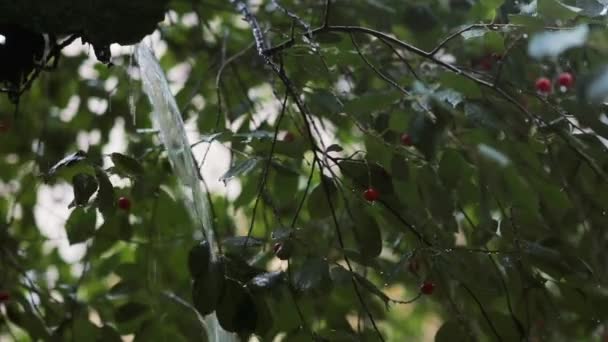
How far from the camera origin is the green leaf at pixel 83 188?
0.75 metres

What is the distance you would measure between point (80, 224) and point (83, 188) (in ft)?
0.66

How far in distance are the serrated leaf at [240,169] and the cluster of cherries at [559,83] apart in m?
0.40

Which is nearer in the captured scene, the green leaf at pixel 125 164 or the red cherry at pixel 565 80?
the green leaf at pixel 125 164

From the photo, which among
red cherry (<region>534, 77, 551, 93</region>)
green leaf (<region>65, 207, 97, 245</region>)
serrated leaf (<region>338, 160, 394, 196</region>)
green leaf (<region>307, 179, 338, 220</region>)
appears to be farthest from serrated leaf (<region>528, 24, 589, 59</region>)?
green leaf (<region>65, 207, 97, 245</region>)

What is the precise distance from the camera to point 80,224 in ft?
3.10

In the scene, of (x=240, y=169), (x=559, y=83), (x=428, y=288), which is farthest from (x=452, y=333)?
(x=559, y=83)

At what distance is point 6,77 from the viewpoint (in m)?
0.79

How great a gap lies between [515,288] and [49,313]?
554 millimetres

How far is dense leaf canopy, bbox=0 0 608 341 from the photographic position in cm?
72

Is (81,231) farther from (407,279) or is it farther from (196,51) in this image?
(196,51)

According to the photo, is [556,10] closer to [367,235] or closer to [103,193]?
[367,235]

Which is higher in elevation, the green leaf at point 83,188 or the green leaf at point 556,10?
the green leaf at point 83,188

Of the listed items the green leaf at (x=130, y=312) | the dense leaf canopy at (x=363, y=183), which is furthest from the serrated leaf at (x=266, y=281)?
the green leaf at (x=130, y=312)

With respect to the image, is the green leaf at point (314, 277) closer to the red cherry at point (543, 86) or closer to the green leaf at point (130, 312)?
the green leaf at point (130, 312)
